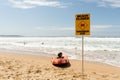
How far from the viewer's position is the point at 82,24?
9.84 meters

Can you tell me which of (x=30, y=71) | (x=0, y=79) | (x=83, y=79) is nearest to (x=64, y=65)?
(x=30, y=71)

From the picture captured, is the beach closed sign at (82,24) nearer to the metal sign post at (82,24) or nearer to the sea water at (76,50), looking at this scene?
the metal sign post at (82,24)

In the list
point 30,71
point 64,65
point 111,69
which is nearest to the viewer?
point 30,71

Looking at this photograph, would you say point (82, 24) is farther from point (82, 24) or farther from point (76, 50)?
point (76, 50)

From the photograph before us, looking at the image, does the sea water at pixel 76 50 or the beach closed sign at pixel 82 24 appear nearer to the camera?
the beach closed sign at pixel 82 24

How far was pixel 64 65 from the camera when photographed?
1387 cm

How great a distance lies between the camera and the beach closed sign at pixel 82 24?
Result: 32.0ft

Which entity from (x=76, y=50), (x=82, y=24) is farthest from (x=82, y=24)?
(x=76, y=50)

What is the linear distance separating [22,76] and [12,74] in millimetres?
563

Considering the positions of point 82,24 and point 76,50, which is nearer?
point 82,24

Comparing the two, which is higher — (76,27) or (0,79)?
(76,27)

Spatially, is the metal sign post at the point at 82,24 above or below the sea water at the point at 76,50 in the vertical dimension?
above

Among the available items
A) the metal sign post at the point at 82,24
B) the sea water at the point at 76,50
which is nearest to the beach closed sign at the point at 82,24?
the metal sign post at the point at 82,24

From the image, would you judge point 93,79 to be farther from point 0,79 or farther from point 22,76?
point 0,79
